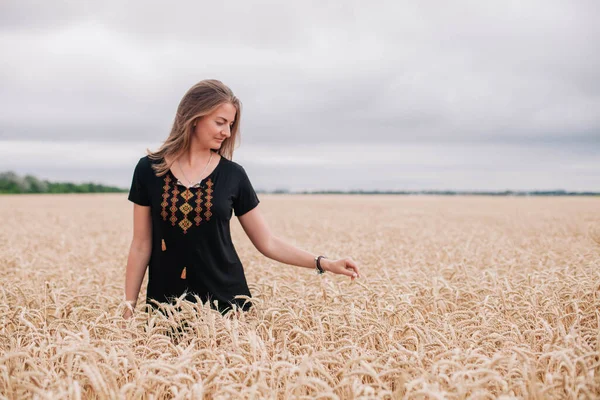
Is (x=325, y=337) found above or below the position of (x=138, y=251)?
below

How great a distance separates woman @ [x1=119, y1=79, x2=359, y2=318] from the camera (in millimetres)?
3803

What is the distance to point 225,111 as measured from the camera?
384cm

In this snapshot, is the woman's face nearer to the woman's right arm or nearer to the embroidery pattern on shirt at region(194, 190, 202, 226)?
the embroidery pattern on shirt at region(194, 190, 202, 226)

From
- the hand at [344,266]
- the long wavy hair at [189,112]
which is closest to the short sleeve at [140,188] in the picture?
the long wavy hair at [189,112]

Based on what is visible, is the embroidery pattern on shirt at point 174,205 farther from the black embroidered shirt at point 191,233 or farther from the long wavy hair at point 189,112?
the long wavy hair at point 189,112

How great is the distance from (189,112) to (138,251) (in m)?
1.20

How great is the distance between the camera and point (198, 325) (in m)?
3.19

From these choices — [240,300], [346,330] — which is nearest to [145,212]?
[240,300]

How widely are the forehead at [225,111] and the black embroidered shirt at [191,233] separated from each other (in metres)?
0.39

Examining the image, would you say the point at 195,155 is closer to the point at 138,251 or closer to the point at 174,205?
the point at 174,205

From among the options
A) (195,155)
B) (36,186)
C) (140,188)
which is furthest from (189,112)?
(36,186)

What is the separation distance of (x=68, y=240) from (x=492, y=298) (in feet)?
32.6

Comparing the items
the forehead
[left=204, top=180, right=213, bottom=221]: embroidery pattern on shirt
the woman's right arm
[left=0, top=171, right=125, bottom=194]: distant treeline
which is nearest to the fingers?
[left=204, top=180, right=213, bottom=221]: embroidery pattern on shirt

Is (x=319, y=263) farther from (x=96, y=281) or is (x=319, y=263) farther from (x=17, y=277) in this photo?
(x=17, y=277)
